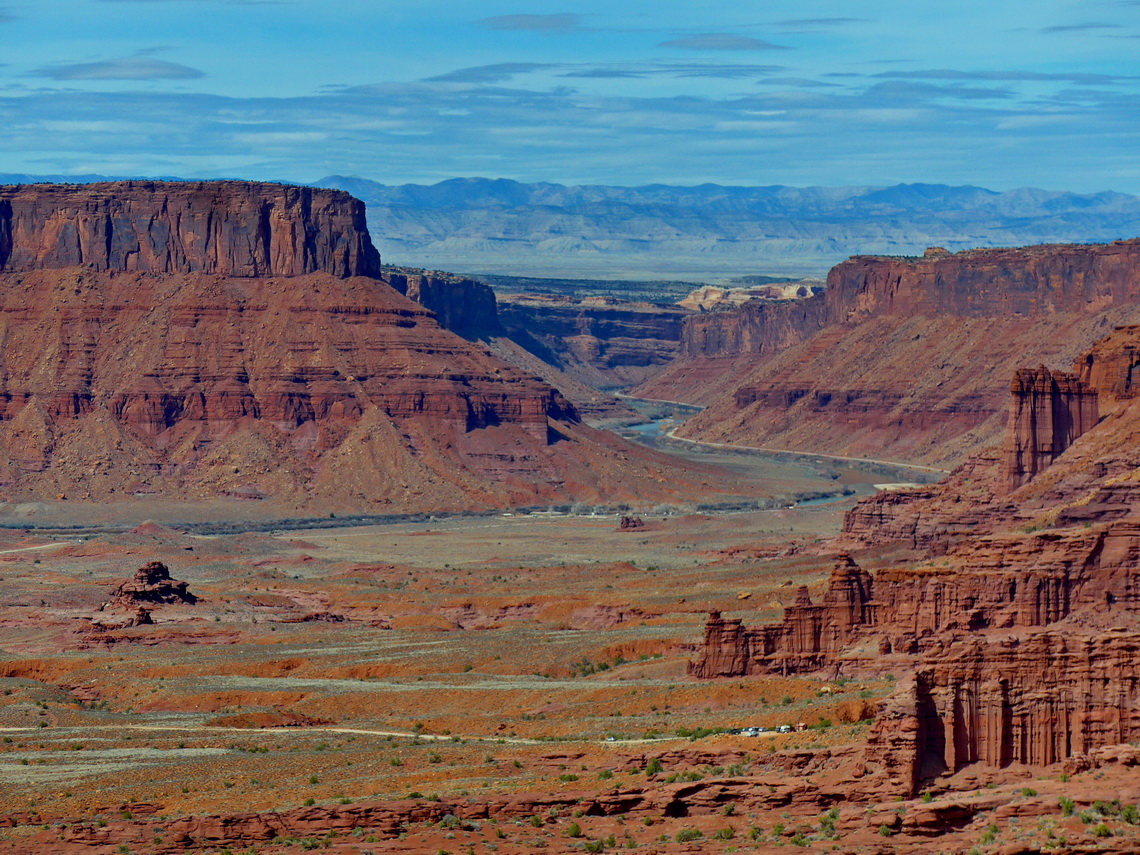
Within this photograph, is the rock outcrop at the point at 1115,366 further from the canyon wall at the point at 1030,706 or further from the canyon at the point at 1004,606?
the canyon wall at the point at 1030,706

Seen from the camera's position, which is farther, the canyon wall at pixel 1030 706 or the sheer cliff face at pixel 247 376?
the sheer cliff face at pixel 247 376

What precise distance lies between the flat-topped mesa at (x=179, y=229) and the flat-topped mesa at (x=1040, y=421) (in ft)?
279

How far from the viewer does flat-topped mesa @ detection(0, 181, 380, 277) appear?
175m

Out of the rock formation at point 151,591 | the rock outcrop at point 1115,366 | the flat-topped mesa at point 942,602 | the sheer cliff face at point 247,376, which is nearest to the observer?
the flat-topped mesa at point 942,602

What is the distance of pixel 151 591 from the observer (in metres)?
97.8

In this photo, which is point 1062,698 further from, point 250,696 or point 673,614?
point 673,614

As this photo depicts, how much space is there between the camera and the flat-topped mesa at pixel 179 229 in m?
175

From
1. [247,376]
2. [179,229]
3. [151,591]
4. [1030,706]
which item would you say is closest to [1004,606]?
[1030,706]

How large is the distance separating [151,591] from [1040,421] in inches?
1482

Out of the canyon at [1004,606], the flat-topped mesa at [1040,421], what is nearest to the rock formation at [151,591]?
the canyon at [1004,606]

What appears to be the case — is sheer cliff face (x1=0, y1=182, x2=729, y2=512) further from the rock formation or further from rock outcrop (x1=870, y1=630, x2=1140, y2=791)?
rock outcrop (x1=870, y1=630, x2=1140, y2=791)

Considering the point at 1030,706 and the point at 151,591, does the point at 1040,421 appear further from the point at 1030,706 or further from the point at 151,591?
the point at 1030,706

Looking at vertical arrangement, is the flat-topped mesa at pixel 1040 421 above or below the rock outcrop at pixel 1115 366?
below

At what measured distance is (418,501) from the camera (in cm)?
15962
